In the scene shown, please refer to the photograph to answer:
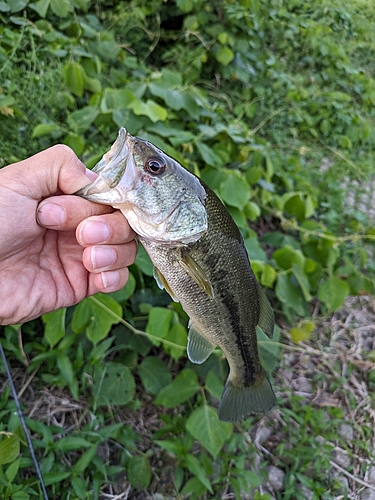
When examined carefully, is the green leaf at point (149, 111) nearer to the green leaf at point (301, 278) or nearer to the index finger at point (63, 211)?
the index finger at point (63, 211)

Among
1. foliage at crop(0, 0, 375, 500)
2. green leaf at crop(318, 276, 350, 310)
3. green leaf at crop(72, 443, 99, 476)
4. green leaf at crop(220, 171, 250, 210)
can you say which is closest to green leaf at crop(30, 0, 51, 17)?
foliage at crop(0, 0, 375, 500)

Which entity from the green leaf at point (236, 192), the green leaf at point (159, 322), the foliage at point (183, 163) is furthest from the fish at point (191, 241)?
the green leaf at point (236, 192)

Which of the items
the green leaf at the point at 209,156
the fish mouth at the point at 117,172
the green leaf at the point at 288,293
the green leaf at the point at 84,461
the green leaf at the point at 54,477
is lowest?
the green leaf at the point at 84,461

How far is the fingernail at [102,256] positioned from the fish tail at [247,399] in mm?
869

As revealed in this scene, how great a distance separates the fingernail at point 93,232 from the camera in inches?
50.8

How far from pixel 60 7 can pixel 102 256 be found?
8.24ft

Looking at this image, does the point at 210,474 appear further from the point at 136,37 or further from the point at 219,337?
the point at 136,37

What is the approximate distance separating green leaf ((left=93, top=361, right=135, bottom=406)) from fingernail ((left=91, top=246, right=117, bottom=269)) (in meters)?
1.06

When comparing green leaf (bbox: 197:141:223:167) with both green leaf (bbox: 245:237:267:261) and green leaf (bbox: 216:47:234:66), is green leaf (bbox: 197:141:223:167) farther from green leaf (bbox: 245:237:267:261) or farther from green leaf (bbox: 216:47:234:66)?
green leaf (bbox: 216:47:234:66)

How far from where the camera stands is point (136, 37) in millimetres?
4152

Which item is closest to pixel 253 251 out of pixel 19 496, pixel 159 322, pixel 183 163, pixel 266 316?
pixel 183 163

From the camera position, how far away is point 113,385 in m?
2.21

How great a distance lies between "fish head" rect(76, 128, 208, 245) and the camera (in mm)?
1237

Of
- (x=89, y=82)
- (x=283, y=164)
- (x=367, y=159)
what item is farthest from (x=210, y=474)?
(x=367, y=159)
